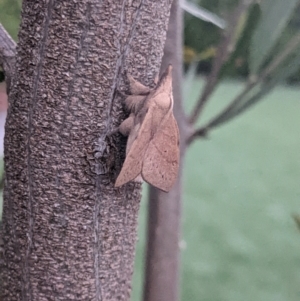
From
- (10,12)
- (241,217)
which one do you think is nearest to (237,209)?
(241,217)

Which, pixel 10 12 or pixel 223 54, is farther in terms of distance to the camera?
pixel 223 54

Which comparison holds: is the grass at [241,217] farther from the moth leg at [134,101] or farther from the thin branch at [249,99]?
the moth leg at [134,101]

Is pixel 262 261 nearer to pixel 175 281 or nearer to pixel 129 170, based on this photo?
pixel 175 281

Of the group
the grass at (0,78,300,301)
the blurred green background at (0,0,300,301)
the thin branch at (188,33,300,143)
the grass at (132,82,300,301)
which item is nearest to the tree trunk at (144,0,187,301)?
the thin branch at (188,33,300,143)

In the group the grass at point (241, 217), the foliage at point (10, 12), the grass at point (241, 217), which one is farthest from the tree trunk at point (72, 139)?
the grass at point (241, 217)

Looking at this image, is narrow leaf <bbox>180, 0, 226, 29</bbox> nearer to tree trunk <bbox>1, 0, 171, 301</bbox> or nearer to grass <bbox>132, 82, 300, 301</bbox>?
tree trunk <bbox>1, 0, 171, 301</bbox>

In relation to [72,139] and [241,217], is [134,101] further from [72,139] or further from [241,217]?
[241,217]

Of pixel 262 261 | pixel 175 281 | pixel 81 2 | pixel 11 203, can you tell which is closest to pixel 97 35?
pixel 81 2

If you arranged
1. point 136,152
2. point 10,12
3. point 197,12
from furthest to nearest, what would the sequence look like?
point 197,12 < point 10,12 < point 136,152
